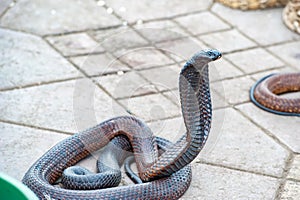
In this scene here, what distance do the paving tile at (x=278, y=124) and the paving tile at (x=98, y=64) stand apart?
1.12 meters

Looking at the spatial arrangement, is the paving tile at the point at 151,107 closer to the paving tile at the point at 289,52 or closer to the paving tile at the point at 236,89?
the paving tile at the point at 236,89

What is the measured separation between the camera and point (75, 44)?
5797 millimetres

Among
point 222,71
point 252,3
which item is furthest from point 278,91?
point 252,3

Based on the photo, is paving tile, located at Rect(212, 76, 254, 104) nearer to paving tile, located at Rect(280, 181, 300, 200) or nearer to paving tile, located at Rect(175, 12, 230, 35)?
paving tile, located at Rect(175, 12, 230, 35)

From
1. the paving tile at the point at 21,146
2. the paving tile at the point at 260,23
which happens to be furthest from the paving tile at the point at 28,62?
the paving tile at the point at 260,23

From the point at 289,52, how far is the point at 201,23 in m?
0.90

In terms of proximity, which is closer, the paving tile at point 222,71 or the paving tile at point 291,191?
the paving tile at point 291,191

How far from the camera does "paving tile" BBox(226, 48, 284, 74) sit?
5.59 meters

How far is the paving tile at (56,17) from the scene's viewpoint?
604cm

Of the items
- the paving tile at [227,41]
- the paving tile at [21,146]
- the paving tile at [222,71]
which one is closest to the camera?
the paving tile at [21,146]

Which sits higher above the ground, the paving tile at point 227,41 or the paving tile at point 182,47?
the paving tile at point 227,41

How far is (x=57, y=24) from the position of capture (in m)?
6.12

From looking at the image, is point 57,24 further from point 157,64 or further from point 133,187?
point 133,187

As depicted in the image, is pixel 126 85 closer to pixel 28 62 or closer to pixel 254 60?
pixel 28 62
